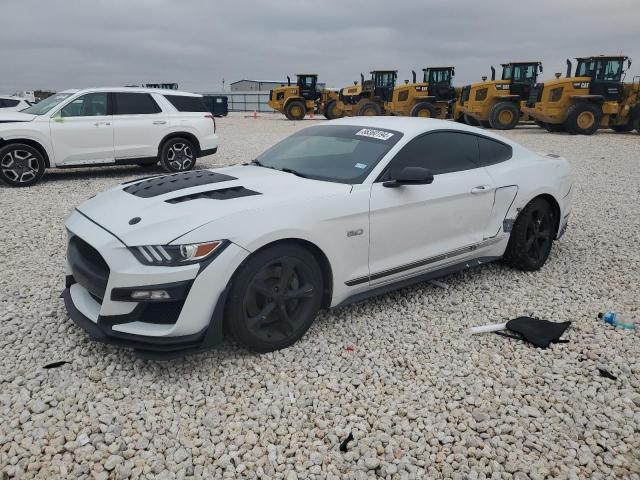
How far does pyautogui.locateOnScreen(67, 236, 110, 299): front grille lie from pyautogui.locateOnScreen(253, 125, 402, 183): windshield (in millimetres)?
1542

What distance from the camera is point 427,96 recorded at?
2258 centimetres

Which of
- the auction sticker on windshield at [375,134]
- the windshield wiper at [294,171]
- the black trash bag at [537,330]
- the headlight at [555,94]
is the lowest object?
the black trash bag at [537,330]

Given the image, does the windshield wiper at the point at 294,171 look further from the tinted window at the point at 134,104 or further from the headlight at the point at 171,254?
the tinted window at the point at 134,104

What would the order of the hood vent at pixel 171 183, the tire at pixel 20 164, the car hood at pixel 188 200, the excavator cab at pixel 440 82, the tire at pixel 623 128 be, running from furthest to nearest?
the excavator cab at pixel 440 82 → the tire at pixel 623 128 → the tire at pixel 20 164 → the hood vent at pixel 171 183 → the car hood at pixel 188 200

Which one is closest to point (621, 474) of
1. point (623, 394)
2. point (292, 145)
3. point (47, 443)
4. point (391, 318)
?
point (623, 394)

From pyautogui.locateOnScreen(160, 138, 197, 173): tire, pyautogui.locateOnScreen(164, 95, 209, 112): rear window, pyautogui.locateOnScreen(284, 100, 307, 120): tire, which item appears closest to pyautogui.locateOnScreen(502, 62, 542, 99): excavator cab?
pyautogui.locateOnScreen(284, 100, 307, 120): tire

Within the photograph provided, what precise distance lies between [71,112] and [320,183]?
23.4 feet

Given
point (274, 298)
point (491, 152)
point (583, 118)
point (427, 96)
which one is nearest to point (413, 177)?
point (274, 298)

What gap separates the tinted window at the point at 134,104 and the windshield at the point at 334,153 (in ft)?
19.7

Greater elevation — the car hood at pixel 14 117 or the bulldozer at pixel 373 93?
the bulldozer at pixel 373 93

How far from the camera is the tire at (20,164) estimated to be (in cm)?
827

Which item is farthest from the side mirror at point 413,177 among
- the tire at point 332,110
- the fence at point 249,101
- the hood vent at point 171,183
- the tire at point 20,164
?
the fence at point 249,101

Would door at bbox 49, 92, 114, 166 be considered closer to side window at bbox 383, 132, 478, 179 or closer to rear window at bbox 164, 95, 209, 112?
rear window at bbox 164, 95, 209, 112

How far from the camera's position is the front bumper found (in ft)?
8.73
